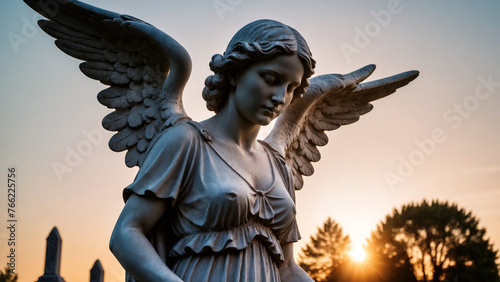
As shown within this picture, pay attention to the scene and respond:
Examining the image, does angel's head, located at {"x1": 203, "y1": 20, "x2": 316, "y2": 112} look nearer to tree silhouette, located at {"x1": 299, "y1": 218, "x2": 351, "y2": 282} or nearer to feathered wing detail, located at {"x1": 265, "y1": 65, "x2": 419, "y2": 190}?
feathered wing detail, located at {"x1": 265, "y1": 65, "x2": 419, "y2": 190}

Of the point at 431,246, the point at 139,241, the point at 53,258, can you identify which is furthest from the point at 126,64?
the point at 431,246

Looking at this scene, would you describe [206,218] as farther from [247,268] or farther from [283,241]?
[283,241]

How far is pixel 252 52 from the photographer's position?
3709 mm

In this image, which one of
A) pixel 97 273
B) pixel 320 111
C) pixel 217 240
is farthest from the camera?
pixel 97 273

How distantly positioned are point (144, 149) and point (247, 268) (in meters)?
1.26

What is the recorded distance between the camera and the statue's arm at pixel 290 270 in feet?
13.7

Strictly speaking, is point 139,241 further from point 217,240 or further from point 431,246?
point 431,246

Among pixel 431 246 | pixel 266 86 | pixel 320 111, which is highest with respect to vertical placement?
pixel 431 246

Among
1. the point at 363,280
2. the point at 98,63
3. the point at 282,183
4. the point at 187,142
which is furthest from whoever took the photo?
the point at 363,280

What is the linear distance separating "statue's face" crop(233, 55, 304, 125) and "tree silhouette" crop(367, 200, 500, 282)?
39601 millimetres

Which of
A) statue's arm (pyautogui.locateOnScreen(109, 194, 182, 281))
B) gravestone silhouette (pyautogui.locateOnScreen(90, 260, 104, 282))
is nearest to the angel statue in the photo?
statue's arm (pyautogui.locateOnScreen(109, 194, 182, 281))

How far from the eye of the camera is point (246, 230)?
370 cm

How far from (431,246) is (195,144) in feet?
140

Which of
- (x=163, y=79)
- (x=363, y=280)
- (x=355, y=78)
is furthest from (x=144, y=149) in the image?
(x=363, y=280)
